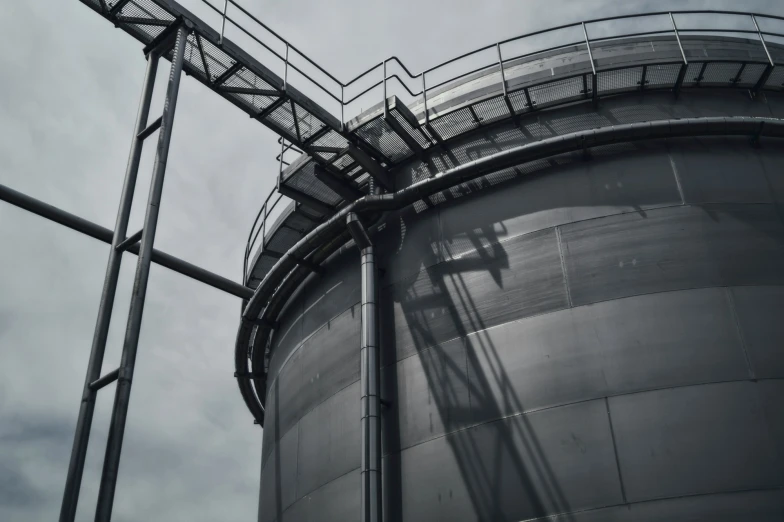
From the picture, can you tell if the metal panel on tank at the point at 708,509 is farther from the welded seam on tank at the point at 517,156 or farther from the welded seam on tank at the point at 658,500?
the welded seam on tank at the point at 517,156

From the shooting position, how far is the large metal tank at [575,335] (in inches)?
369

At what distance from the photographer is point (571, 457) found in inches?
381

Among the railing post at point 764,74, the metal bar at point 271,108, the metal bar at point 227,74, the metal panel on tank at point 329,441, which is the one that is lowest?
the metal panel on tank at point 329,441

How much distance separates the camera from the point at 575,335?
1046cm

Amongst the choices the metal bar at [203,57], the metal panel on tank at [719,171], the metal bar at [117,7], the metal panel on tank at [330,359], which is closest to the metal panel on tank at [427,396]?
the metal panel on tank at [330,359]

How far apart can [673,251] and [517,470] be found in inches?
152

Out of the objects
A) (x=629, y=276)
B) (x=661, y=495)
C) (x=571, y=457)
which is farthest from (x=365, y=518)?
(x=629, y=276)

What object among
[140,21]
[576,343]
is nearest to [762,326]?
[576,343]

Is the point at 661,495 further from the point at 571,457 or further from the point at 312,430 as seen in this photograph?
the point at 312,430

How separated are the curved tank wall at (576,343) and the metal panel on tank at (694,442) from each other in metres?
0.02

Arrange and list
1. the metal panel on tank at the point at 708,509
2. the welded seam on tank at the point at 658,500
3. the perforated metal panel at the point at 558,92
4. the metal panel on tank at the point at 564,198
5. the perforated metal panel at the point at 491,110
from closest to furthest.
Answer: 1. the metal panel on tank at the point at 708,509
2. the welded seam on tank at the point at 658,500
3. the metal panel on tank at the point at 564,198
4. the perforated metal panel at the point at 558,92
5. the perforated metal panel at the point at 491,110

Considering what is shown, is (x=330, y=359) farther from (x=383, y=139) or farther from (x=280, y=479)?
(x=383, y=139)

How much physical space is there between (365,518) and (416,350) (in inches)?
106

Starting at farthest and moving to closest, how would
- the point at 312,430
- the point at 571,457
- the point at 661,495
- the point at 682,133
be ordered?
Result: the point at 312,430, the point at 682,133, the point at 571,457, the point at 661,495
